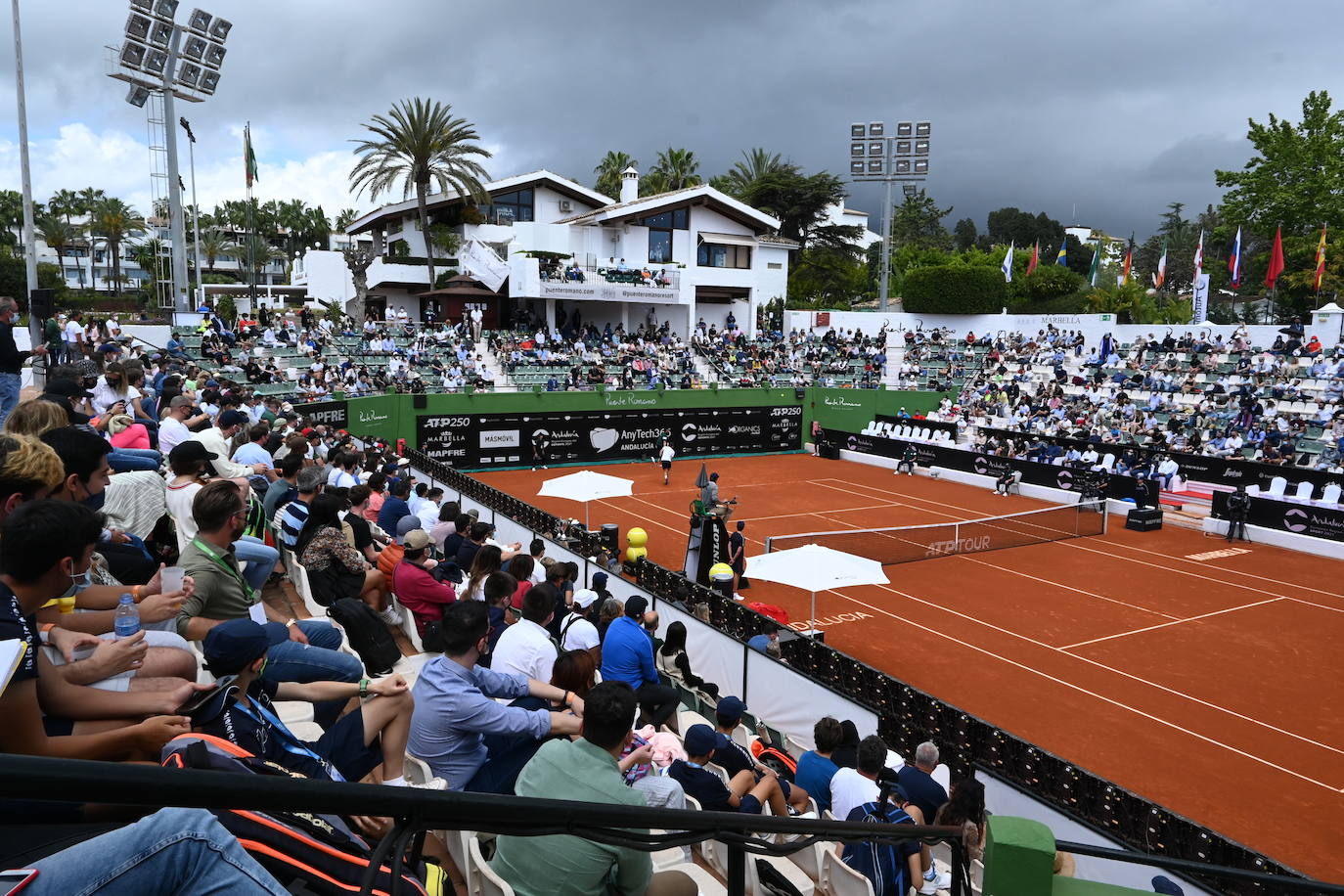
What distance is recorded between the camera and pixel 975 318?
49.6m

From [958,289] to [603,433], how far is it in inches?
1034

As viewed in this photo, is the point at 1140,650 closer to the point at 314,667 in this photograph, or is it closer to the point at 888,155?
the point at 314,667

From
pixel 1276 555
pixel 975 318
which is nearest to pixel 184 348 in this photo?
pixel 1276 555

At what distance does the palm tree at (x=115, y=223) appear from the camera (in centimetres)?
7300

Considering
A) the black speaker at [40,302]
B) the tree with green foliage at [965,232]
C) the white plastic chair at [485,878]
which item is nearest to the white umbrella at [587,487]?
the black speaker at [40,302]

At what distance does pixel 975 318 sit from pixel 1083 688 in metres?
38.9

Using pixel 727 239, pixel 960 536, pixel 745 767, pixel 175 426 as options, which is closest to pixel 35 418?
pixel 175 426

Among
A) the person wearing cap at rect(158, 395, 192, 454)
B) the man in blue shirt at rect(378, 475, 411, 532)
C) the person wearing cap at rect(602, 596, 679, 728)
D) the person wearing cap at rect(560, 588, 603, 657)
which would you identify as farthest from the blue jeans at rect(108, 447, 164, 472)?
the man in blue shirt at rect(378, 475, 411, 532)

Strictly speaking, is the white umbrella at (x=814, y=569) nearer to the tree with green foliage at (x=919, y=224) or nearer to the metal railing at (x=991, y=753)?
the metal railing at (x=991, y=753)

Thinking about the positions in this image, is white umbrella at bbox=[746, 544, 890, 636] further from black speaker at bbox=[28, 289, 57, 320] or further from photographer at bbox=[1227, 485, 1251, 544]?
photographer at bbox=[1227, 485, 1251, 544]

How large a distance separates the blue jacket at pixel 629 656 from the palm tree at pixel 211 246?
281ft

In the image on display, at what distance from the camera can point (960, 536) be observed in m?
22.0

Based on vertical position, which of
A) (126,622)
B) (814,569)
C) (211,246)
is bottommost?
(814,569)

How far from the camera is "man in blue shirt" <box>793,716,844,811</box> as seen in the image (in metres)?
7.11
